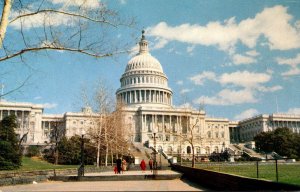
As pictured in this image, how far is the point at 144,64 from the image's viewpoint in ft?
433

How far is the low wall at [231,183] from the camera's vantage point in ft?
32.4

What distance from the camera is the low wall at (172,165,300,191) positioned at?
32.4 ft

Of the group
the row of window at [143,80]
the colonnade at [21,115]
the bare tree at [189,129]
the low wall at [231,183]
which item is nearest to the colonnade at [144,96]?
the row of window at [143,80]

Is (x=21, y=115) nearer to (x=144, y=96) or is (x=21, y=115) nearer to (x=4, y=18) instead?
(x=144, y=96)

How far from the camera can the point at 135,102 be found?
4941 inches

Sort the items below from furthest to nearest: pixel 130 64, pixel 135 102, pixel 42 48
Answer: pixel 130 64, pixel 135 102, pixel 42 48

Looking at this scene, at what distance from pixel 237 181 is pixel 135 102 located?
370 feet

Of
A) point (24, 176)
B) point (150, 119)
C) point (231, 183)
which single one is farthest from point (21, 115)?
point (231, 183)

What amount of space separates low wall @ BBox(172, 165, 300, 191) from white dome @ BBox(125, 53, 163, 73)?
108641 millimetres

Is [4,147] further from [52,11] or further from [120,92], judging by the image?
[120,92]

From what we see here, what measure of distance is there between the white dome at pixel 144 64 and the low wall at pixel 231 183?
108641 mm

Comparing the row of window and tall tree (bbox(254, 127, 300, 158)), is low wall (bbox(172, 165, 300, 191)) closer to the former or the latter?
tall tree (bbox(254, 127, 300, 158))

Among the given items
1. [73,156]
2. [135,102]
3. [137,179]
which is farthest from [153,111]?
[137,179]

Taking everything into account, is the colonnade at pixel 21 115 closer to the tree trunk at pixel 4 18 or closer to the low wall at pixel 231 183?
the low wall at pixel 231 183
